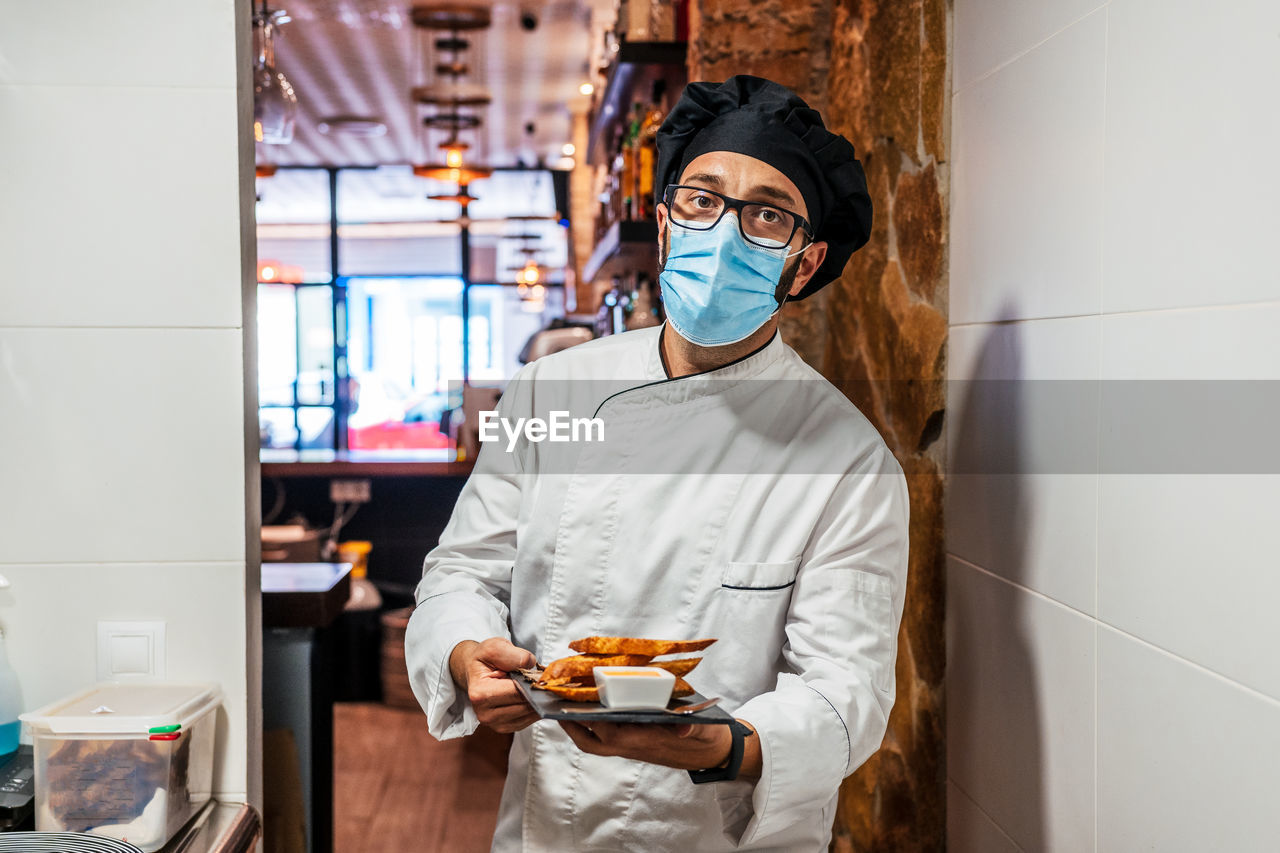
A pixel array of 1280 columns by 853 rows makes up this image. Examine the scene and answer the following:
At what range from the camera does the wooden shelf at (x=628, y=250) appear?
262cm

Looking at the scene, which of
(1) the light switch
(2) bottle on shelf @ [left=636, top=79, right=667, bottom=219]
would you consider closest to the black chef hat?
(1) the light switch

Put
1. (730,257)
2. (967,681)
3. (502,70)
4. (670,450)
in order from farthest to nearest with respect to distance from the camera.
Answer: (502,70), (967,681), (670,450), (730,257)

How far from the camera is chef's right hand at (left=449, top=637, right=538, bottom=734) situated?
1155 mm

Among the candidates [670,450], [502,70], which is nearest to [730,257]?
[670,450]

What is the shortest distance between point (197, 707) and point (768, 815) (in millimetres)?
784

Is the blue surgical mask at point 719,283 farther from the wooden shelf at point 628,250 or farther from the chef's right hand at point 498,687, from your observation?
the wooden shelf at point 628,250

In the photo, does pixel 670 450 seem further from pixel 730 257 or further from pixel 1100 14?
pixel 1100 14

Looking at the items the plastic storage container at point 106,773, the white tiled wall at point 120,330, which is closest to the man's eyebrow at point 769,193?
the white tiled wall at point 120,330

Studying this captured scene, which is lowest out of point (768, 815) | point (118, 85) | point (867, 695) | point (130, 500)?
point (768, 815)

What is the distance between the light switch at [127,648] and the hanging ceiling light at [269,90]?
1.86 m

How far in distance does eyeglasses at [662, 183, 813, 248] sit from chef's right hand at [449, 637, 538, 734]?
573 millimetres

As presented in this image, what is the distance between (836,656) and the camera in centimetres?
125

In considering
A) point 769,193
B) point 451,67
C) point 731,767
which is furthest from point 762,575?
point 451,67

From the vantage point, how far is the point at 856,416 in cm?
140
